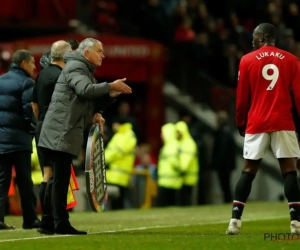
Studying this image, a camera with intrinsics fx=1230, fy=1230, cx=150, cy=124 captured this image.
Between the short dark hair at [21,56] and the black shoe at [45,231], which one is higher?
the short dark hair at [21,56]

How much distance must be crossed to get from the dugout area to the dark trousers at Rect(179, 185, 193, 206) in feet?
9.22

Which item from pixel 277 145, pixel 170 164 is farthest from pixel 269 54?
pixel 170 164

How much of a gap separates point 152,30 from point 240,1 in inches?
115

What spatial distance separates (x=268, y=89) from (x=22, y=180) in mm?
3975

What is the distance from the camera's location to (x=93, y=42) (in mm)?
12711

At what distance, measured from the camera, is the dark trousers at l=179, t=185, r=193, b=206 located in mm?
24375

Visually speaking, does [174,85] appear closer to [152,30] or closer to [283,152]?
[152,30]

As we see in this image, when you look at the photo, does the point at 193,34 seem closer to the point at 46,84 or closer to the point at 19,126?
the point at 19,126

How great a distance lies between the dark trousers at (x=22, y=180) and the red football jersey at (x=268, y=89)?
3.58 meters

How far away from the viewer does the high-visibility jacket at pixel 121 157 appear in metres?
22.3

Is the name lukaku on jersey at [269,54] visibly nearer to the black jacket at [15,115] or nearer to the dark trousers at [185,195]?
the black jacket at [15,115]

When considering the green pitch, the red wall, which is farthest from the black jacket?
the red wall

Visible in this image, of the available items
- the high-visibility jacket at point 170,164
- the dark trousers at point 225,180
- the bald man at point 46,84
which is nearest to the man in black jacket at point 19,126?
the bald man at point 46,84

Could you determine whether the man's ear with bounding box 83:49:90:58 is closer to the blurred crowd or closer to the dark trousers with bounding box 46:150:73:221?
the dark trousers with bounding box 46:150:73:221
